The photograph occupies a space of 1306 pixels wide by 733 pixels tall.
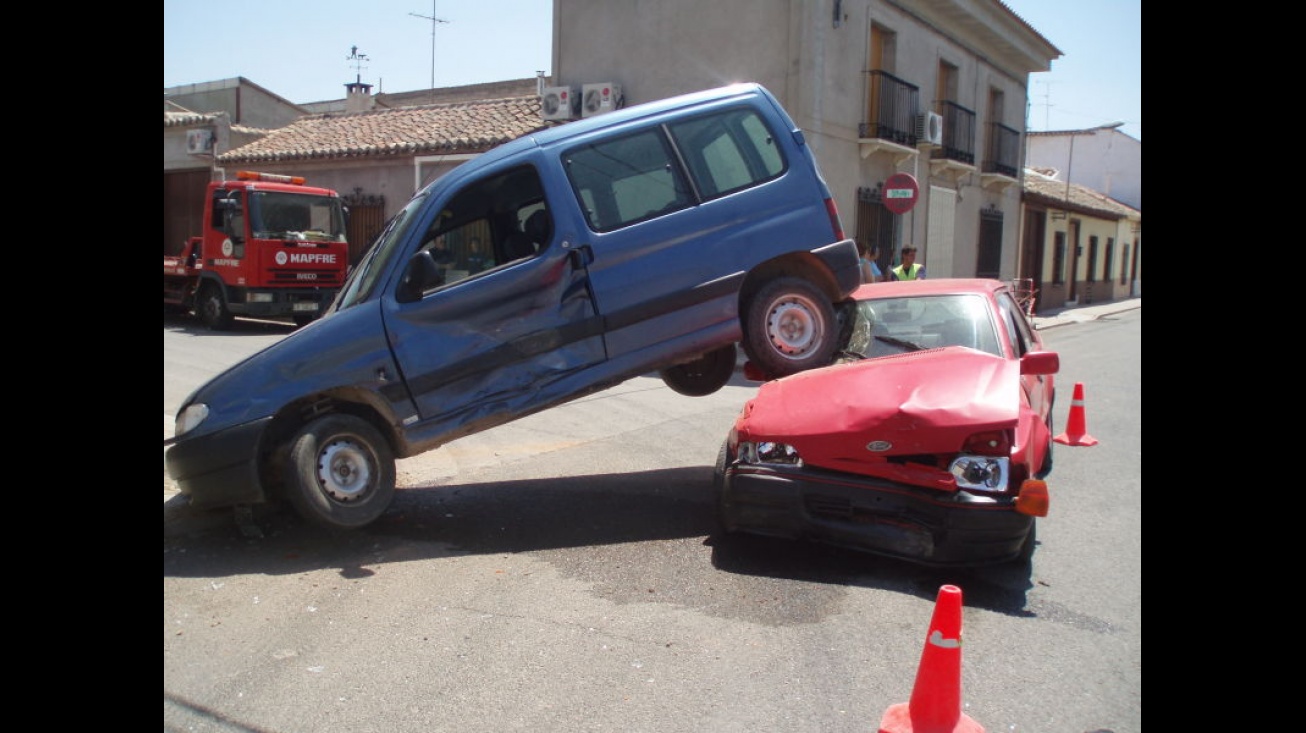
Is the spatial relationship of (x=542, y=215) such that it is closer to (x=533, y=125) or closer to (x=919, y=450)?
(x=919, y=450)

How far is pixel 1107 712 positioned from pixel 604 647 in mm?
1892

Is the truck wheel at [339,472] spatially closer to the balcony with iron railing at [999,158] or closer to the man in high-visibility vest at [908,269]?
the man in high-visibility vest at [908,269]

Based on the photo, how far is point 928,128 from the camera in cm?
1923

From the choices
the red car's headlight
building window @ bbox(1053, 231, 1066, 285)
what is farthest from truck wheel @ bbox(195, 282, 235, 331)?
building window @ bbox(1053, 231, 1066, 285)

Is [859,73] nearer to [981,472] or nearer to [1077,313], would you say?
[981,472]

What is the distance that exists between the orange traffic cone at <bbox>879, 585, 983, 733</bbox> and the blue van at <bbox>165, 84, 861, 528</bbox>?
3058 millimetres

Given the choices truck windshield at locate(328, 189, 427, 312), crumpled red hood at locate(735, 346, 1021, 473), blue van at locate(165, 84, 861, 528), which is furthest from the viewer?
truck windshield at locate(328, 189, 427, 312)

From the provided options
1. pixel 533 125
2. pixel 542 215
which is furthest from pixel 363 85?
pixel 542 215

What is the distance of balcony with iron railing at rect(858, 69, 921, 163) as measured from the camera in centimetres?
1773

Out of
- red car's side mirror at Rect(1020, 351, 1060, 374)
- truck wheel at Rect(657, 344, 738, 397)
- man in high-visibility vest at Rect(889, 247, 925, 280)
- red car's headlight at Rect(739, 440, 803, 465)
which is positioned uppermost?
man in high-visibility vest at Rect(889, 247, 925, 280)

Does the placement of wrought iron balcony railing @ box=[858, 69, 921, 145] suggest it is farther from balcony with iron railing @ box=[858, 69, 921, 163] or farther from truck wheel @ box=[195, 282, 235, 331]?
truck wheel @ box=[195, 282, 235, 331]

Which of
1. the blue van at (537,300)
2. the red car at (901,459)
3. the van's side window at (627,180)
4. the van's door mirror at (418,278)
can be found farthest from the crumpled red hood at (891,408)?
the van's door mirror at (418,278)

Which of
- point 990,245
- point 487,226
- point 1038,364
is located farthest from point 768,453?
point 990,245

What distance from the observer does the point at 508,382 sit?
575 centimetres
